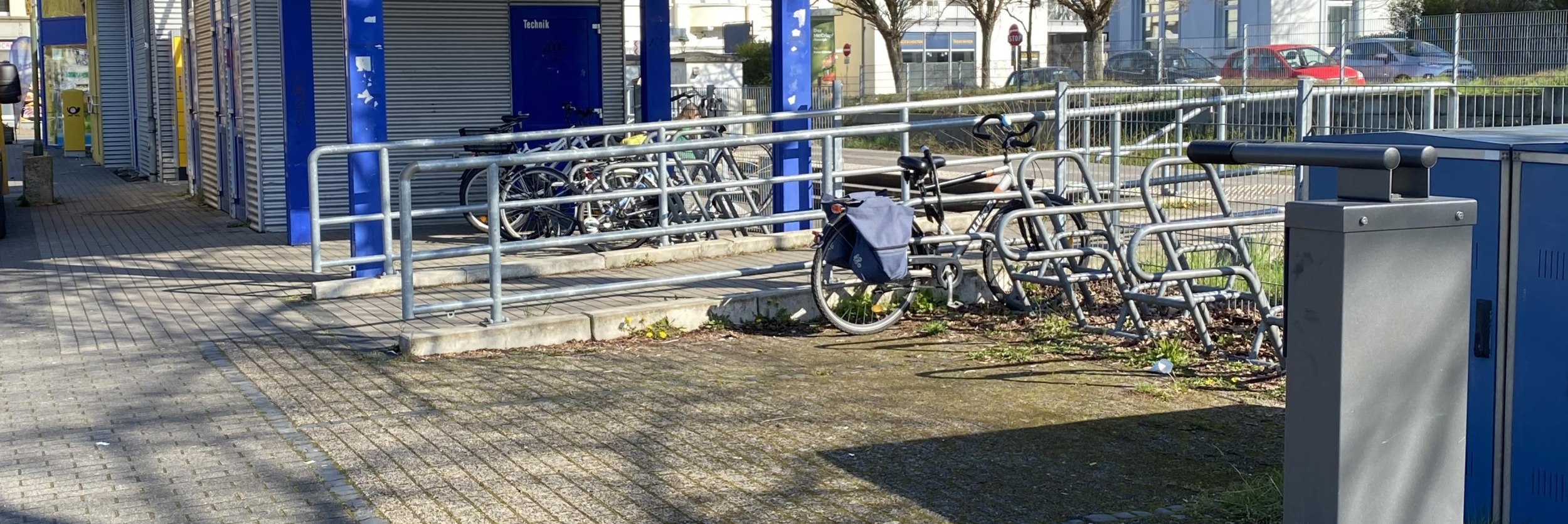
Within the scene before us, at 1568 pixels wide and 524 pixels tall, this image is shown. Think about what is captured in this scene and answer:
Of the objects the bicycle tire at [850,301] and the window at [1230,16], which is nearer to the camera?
the bicycle tire at [850,301]

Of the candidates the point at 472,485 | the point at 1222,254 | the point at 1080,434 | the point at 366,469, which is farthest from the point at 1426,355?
the point at 1222,254

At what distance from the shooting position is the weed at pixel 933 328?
8617 mm

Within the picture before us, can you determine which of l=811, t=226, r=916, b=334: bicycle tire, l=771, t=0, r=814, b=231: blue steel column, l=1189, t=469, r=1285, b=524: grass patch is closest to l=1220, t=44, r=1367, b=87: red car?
l=771, t=0, r=814, b=231: blue steel column

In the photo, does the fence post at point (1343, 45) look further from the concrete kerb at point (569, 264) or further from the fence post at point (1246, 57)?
the concrete kerb at point (569, 264)

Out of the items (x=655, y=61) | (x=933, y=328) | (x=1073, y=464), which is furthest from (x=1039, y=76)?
(x=1073, y=464)

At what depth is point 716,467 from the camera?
18.4 feet

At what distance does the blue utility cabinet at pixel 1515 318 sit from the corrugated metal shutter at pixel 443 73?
1183 centimetres

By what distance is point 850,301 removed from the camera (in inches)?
349

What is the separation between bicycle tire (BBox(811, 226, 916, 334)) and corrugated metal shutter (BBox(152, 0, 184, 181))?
45.7ft

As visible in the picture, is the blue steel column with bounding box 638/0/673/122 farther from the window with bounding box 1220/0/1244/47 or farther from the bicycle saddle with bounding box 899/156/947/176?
the window with bounding box 1220/0/1244/47

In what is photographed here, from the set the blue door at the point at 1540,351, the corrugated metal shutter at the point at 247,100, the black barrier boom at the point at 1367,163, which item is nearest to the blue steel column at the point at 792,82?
the corrugated metal shutter at the point at 247,100

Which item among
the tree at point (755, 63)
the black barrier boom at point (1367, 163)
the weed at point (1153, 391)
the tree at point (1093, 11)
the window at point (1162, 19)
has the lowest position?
the weed at point (1153, 391)

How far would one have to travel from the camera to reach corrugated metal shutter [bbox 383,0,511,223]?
1520 centimetres

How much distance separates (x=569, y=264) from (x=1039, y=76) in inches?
1041
